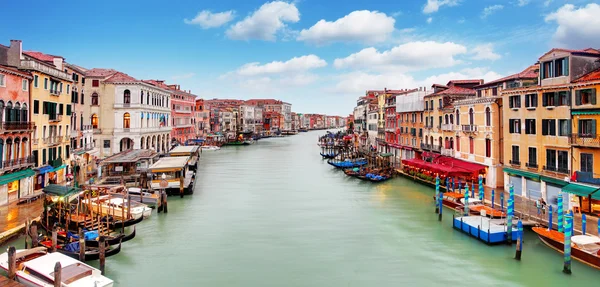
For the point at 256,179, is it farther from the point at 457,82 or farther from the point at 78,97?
the point at 457,82

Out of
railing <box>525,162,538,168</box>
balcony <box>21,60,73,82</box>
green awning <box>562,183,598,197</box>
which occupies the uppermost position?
balcony <box>21,60,73,82</box>

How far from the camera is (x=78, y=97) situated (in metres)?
28.3

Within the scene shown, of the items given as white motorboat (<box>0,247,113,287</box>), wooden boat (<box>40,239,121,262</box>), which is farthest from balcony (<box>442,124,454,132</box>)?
white motorboat (<box>0,247,113,287</box>)

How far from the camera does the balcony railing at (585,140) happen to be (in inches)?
609

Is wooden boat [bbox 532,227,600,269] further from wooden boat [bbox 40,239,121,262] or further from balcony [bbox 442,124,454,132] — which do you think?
wooden boat [bbox 40,239,121,262]

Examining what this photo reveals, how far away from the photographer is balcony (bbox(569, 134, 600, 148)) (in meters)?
15.5

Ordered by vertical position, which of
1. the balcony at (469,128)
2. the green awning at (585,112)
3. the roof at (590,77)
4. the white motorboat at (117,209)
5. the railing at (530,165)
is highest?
the roof at (590,77)

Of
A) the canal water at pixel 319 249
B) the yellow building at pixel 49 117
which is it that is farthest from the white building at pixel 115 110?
the canal water at pixel 319 249

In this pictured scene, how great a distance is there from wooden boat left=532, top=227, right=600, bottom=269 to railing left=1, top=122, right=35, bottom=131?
21376mm

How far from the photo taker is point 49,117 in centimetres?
2166

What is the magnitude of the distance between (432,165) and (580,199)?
34.7ft

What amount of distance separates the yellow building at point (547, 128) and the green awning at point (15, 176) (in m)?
22.5

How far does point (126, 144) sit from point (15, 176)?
19.1 metres

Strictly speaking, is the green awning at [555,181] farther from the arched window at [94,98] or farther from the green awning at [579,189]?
the arched window at [94,98]
